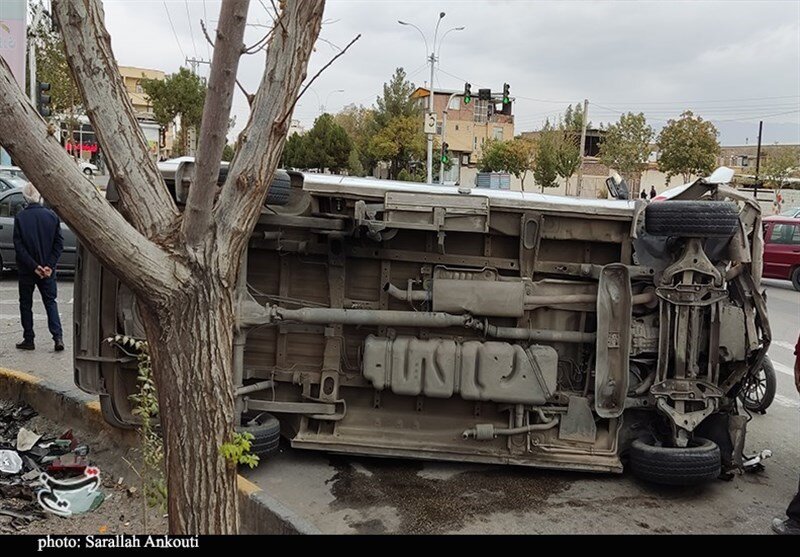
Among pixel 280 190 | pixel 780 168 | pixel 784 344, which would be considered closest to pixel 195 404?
pixel 280 190

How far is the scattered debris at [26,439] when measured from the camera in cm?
568

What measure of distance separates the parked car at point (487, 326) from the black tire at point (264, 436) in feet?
0.07

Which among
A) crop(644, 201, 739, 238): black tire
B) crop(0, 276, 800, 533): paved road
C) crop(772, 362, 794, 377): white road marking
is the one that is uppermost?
crop(644, 201, 739, 238): black tire

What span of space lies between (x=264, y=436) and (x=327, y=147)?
4544 cm

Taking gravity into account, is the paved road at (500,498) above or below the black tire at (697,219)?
below

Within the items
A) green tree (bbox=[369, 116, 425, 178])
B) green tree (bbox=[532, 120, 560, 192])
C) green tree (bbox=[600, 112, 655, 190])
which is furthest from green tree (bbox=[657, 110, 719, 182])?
green tree (bbox=[369, 116, 425, 178])

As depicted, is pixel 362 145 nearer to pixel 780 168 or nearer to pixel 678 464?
pixel 780 168

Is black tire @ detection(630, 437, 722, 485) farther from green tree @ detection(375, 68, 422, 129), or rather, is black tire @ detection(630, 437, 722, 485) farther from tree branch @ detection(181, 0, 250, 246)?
green tree @ detection(375, 68, 422, 129)

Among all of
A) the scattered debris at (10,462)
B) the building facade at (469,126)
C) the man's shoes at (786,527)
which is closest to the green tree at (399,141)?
the building facade at (469,126)

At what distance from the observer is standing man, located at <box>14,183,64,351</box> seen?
27.7 feet

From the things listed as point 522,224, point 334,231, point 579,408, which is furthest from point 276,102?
point 579,408

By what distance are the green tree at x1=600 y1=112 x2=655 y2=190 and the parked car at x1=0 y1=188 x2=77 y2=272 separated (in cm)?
3946

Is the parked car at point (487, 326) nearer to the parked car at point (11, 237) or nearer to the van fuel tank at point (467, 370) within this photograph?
the van fuel tank at point (467, 370)

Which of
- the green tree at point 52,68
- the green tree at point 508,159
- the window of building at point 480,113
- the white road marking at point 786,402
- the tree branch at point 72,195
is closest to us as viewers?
the tree branch at point 72,195
